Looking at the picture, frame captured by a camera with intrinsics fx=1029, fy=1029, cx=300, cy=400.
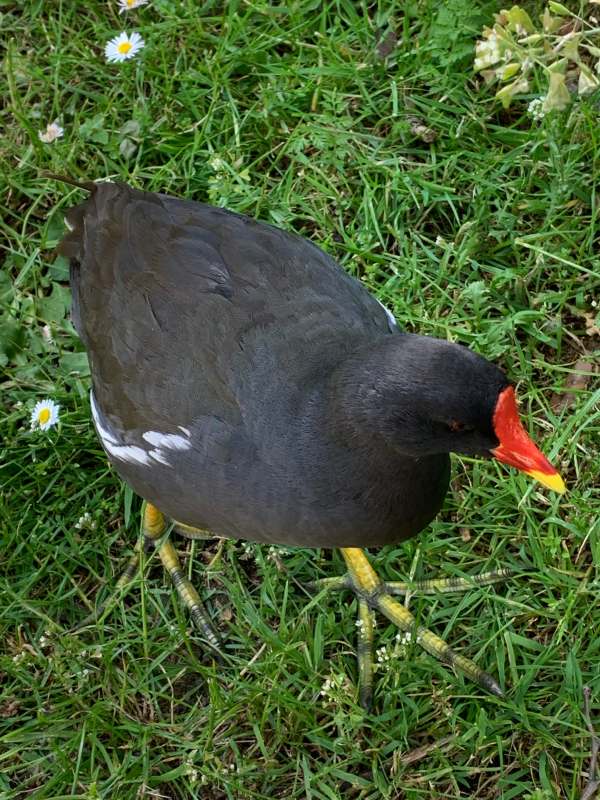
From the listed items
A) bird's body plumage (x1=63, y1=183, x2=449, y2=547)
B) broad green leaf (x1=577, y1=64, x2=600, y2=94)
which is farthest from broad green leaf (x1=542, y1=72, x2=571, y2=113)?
bird's body plumage (x1=63, y1=183, x2=449, y2=547)

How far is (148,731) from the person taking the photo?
3367 mm

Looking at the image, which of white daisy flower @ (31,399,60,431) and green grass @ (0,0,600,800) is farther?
white daisy flower @ (31,399,60,431)

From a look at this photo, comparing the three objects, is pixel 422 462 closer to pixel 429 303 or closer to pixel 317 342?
pixel 317 342

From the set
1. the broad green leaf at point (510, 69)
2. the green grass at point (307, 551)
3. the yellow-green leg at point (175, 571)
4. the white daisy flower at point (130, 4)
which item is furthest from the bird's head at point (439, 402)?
the white daisy flower at point (130, 4)

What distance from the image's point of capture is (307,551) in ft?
11.9

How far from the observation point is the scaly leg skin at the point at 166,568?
11.8 ft

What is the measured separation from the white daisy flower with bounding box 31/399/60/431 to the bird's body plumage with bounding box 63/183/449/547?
1.48ft

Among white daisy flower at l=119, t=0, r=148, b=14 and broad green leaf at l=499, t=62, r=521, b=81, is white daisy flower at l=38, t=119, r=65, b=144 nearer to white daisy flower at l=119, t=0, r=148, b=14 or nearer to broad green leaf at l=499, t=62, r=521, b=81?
white daisy flower at l=119, t=0, r=148, b=14

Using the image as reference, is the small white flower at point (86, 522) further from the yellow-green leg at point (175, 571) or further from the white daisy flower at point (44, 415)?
the white daisy flower at point (44, 415)

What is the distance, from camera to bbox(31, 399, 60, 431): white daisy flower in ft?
12.4

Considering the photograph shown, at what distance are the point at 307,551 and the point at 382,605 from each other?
1.09ft

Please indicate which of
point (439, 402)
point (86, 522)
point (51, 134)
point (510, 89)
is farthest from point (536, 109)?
point (86, 522)

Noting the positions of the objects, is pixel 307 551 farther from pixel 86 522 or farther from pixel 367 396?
pixel 367 396

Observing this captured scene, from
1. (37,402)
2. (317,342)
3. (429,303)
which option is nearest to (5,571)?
(37,402)
